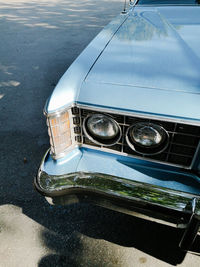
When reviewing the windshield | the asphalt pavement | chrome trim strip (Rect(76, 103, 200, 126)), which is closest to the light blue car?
chrome trim strip (Rect(76, 103, 200, 126))

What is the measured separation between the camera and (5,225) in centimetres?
191

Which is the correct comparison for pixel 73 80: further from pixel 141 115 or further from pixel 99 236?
pixel 99 236

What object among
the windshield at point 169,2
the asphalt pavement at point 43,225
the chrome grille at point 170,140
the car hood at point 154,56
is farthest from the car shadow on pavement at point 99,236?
the windshield at point 169,2

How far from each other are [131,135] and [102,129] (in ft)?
0.64

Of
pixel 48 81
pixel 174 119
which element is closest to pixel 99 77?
pixel 174 119

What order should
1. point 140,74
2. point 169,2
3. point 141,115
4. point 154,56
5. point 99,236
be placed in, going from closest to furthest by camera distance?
point 141,115 → point 140,74 → point 154,56 → point 99,236 → point 169,2

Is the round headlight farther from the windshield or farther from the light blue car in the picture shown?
the windshield

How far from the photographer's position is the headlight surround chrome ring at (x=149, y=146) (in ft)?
4.34

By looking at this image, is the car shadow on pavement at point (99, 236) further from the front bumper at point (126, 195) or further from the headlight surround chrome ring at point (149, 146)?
the headlight surround chrome ring at point (149, 146)

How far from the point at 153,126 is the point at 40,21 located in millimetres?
8929

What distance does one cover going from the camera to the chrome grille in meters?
1.28

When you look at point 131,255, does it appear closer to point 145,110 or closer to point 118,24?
point 145,110

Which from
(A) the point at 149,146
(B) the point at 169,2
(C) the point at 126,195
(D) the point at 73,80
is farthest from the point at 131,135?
(B) the point at 169,2

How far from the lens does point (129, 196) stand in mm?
1283
